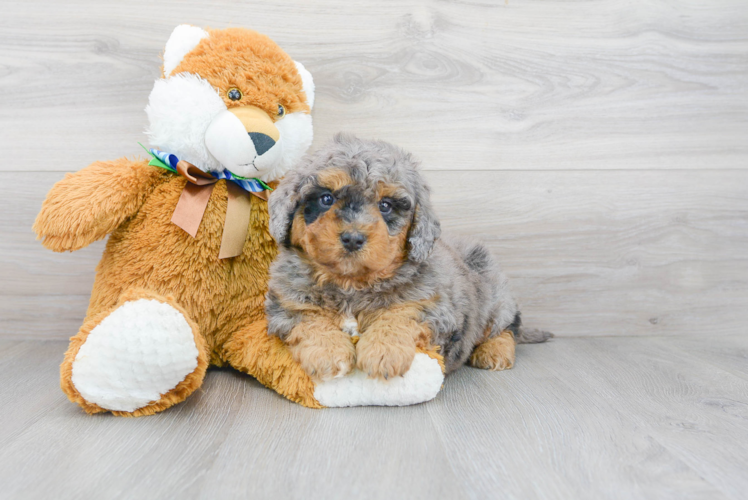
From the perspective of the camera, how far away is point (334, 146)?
57.9 inches

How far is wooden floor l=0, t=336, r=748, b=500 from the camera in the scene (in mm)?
1054

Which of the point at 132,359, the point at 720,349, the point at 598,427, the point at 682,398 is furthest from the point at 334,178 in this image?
the point at 720,349

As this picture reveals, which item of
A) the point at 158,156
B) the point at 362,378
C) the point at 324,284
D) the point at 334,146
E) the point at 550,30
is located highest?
the point at 550,30

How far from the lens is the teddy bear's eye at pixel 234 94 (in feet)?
5.14

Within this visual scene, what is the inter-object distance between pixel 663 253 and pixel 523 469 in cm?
152

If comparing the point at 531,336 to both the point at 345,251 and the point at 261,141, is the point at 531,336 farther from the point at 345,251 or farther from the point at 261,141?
the point at 261,141

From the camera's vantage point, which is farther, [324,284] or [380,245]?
[324,284]

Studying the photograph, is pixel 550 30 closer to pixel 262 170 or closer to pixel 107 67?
pixel 262 170

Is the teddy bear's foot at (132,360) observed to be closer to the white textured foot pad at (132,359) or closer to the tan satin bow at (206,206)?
the white textured foot pad at (132,359)

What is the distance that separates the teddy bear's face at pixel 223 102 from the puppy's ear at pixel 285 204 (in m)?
0.18

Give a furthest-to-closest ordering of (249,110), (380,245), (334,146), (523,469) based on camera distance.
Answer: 1. (249,110)
2. (334,146)
3. (380,245)
4. (523,469)

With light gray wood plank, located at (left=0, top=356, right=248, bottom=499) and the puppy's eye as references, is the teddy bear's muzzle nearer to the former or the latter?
the puppy's eye

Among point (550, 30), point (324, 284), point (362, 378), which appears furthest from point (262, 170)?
point (550, 30)

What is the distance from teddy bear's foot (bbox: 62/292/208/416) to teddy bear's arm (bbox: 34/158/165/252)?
0.97ft
